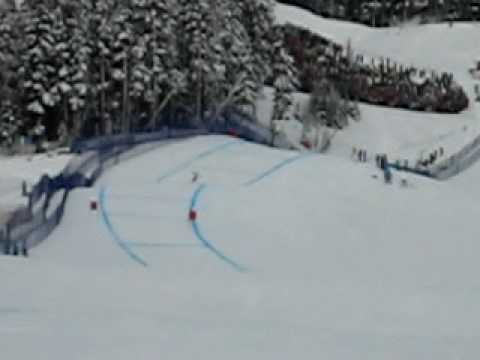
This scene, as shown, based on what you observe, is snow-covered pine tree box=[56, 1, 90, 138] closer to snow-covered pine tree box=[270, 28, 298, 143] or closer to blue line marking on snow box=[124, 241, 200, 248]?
snow-covered pine tree box=[270, 28, 298, 143]

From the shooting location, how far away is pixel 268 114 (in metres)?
43.0

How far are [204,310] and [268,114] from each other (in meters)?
32.4

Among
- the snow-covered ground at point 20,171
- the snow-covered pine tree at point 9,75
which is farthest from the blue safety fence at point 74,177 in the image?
the snow-covered pine tree at point 9,75

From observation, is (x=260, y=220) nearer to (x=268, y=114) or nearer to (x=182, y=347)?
(x=182, y=347)

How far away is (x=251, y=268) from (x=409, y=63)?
1576 inches

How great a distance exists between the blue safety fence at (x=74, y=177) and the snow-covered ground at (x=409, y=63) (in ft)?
23.2

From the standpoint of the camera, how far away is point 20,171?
85.1 ft

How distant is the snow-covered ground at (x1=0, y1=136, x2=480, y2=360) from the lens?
8500mm

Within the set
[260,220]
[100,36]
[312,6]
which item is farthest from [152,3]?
[312,6]

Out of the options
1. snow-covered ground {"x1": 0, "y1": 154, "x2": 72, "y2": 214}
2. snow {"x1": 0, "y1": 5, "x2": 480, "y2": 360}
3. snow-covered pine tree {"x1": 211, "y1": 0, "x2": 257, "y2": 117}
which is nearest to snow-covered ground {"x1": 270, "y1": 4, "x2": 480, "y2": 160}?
snow-covered pine tree {"x1": 211, "y1": 0, "x2": 257, "y2": 117}

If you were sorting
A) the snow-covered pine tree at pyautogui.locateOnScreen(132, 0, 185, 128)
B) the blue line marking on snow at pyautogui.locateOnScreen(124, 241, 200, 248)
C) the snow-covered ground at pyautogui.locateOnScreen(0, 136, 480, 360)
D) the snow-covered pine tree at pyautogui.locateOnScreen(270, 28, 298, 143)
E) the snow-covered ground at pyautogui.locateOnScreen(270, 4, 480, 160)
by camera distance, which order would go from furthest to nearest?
the snow-covered ground at pyautogui.locateOnScreen(270, 4, 480, 160), the snow-covered pine tree at pyautogui.locateOnScreen(270, 28, 298, 143), the snow-covered pine tree at pyautogui.locateOnScreen(132, 0, 185, 128), the blue line marking on snow at pyautogui.locateOnScreen(124, 241, 200, 248), the snow-covered ground at pyautogui.locateOnScreen(0, 136, 480, 360)

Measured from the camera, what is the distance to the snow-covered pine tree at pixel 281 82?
1543 inches

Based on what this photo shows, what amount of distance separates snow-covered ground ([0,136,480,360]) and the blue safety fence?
36cm

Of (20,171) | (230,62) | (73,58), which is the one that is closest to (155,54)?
(73,58)
